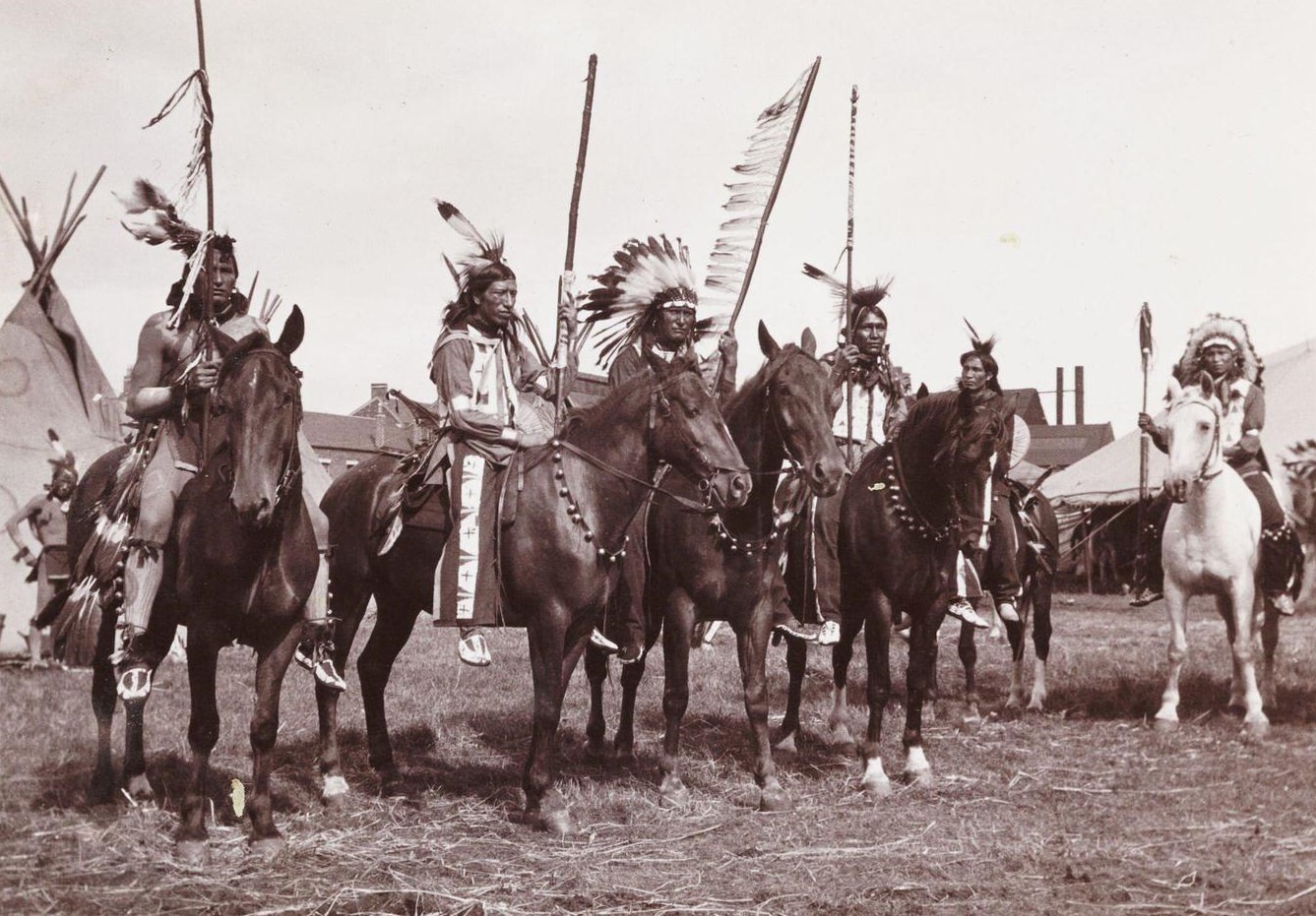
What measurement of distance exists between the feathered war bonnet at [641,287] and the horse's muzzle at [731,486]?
69.2 inches

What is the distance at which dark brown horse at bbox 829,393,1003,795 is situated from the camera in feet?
25.6

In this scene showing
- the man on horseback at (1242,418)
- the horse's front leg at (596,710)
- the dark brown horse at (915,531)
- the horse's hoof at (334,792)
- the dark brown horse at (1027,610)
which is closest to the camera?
the horse's hoof at (334,792)

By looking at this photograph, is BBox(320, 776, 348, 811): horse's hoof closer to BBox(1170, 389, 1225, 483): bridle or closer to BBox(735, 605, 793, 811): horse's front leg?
BBox(735, 605, 793, 811): horse's front leg

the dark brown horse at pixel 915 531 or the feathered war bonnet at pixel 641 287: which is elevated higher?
the feathered war bonnet at pixel 641 287

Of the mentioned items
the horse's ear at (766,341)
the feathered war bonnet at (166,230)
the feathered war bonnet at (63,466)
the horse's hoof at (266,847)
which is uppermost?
the feathered war bonnet at (166,230)

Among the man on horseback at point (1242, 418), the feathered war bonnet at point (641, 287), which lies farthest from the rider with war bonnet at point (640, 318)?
the man on horseback at point (1242, 418)

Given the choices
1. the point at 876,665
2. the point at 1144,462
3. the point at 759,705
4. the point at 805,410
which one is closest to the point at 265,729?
the point at 759,705

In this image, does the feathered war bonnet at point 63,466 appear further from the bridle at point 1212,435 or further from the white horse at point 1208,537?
the bridle at point 1212,435

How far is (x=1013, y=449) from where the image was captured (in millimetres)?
11867

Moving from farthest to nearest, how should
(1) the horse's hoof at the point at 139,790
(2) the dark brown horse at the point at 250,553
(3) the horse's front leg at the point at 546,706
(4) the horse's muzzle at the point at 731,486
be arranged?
1. (1) the horse's hoof at the point at 139,790
2. (3) the horse's front leg at the point at 546,706
3. (4) the horse's muzzle at the point at 731,486
4. (2) the dark brown horse at the point at 250,553

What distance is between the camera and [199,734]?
18.9ft

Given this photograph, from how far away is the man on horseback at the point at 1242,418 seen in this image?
32.1ft

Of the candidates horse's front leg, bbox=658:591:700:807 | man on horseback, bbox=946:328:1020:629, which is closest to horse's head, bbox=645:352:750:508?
horse's front leg, bbox=658:591:700:807

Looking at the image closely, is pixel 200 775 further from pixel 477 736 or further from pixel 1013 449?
pixel 1013 449
